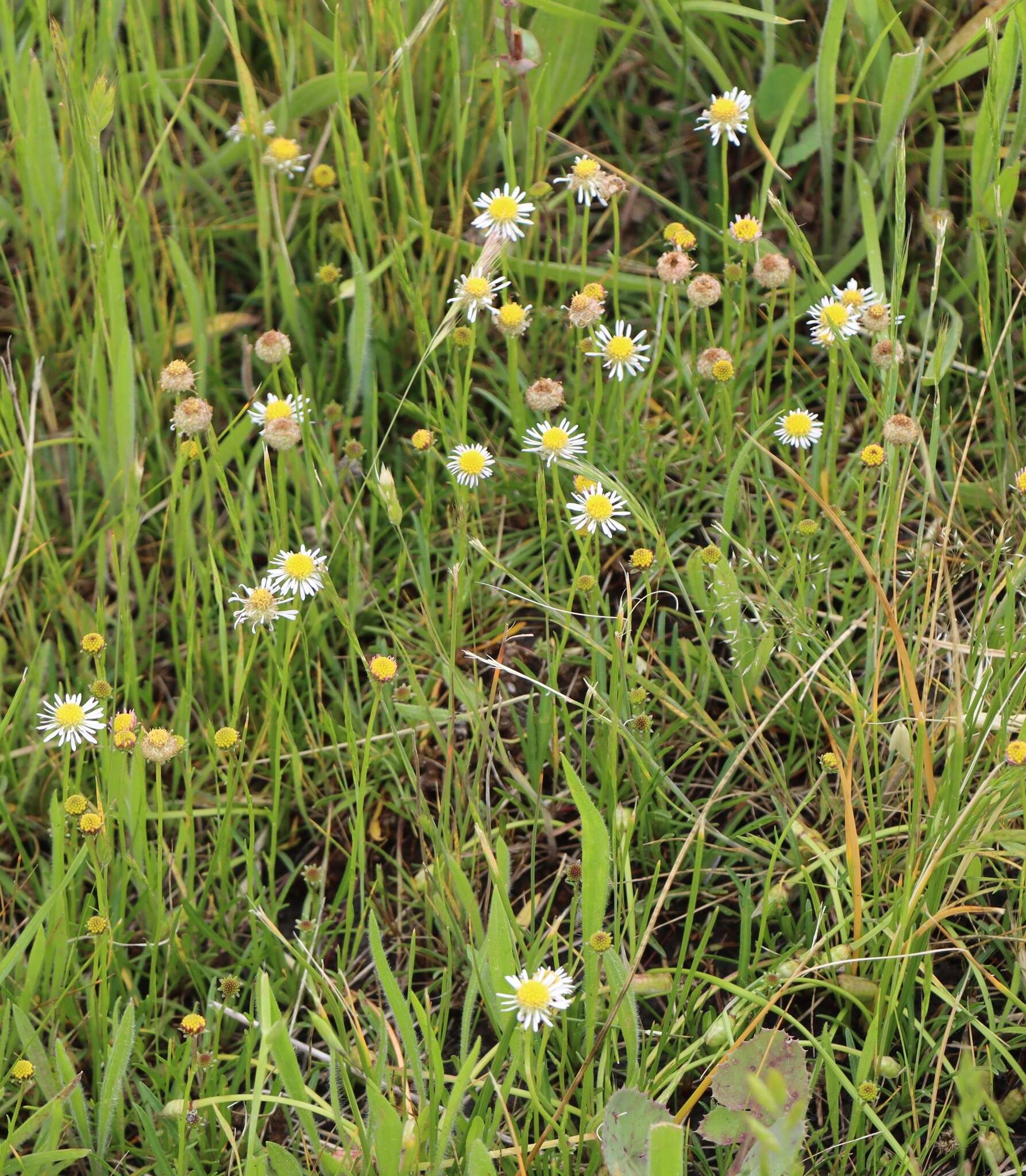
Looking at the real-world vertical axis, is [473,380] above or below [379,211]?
below

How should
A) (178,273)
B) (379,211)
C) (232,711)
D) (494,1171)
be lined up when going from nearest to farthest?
(494,1171) → (232,711) → (178,273) → (379,211)

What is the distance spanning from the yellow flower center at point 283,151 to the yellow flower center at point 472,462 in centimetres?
66

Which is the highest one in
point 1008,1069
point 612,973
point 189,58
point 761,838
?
point 189,58

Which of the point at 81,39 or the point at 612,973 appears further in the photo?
the point at 81,39

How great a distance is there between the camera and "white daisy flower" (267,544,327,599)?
156cm

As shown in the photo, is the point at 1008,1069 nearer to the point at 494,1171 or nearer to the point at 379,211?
the point at 494,1171

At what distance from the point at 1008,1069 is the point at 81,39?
6.20 feet

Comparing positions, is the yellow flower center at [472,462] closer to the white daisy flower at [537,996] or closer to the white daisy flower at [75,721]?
the white daisy flower at [75,721]

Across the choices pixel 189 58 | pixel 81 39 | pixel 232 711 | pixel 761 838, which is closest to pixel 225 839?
pixel 232 711

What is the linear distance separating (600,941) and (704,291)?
0.89 m

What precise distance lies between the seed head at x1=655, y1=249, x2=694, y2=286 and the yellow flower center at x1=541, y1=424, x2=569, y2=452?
10.3 inches

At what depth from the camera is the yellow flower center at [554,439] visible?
1.62 m

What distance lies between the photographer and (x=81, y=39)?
6.46 ft

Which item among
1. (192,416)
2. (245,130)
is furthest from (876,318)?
(245,130)
